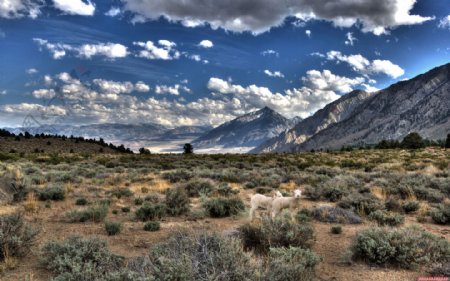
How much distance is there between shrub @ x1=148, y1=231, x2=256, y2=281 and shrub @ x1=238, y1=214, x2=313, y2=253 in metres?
1.92

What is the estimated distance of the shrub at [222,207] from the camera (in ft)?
40.3

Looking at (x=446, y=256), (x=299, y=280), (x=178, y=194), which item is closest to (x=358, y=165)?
(x=178, y=194)

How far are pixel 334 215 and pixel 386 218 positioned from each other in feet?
5.28

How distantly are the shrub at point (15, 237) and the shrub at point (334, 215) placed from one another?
8.72 meters

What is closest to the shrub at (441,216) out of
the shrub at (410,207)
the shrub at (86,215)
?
the shrub at (410,207)

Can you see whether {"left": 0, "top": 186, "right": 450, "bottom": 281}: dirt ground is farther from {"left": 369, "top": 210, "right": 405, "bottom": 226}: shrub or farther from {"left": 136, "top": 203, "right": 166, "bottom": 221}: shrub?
{"left": 369, "top": 210, "right": 405, "bottom": 226}: shrub

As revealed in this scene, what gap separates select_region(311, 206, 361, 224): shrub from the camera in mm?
11241

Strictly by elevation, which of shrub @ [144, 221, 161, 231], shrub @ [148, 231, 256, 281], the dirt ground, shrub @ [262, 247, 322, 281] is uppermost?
shrub @ [148, 231, 256, 281]

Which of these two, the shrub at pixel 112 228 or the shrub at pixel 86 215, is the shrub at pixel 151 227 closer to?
the shrub at pixel 112 228

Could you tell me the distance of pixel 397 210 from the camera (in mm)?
13078

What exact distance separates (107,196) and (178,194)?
4.76 meters

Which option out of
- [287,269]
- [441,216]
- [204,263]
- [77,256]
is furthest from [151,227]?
[441,216]

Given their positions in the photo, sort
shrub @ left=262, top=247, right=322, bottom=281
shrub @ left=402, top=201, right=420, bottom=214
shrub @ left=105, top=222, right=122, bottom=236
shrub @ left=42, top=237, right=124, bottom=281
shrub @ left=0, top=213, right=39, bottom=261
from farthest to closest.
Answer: shrub @ left=402, top=201, right=420, bottom=214 → shrub @ left=105, top=222, right=122, bottom=236 → shrub @ left=0, top=213, right=39, bottom=261 → shrub @ left=42, top=237, right=124, bottom=281 → shrub @ left=262, top=247, right=322, bottom=281

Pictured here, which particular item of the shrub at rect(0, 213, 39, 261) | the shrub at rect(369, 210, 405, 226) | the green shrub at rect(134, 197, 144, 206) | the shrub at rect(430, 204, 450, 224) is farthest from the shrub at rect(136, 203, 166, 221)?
the shrub at rect(430, 204, 450, 224)
